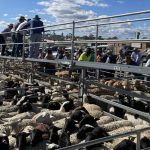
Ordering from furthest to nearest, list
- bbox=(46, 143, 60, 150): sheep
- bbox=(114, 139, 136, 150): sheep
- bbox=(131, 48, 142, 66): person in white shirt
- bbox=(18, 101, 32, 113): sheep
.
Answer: bbox=(131, 48, 142, 66): person in white shirt, bbox=(18, 101, 32, 113): sheep, bbox=(46, 143, 60, 150): sheep, bbox=(114, 139, 136, 150): sheep

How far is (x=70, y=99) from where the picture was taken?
496 inches

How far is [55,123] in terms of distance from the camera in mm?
10266

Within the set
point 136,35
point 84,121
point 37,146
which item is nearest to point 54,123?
point 84,121

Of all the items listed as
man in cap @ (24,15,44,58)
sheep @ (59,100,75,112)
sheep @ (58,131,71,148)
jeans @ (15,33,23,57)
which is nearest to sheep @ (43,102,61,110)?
sheep @ (59,100,75,112)

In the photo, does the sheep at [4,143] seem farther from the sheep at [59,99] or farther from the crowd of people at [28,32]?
the sheep at [59,99]

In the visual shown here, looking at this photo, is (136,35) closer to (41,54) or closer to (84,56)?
(84,56)

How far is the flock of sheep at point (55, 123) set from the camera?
8.23 metres

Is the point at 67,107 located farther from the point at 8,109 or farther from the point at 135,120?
the point at 135,120

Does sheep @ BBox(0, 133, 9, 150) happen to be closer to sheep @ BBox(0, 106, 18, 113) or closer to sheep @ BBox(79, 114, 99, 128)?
sheep @ BBox(79, 114, 99, 128)

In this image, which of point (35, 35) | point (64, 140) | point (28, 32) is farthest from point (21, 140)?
point (28, 32)

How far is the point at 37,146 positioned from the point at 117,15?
3119 millimetres

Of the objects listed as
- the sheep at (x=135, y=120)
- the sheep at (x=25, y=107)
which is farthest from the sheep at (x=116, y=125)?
the sheep at (x=25, y=107)

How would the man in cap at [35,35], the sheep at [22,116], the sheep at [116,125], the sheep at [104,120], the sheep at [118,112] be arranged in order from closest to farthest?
the sheep at [116,125]
the sheep at [104,120]
the sheep at [22,116]
the sheep at [118,112]
the man in cap at [35,35]

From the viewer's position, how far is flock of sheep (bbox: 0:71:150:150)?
823 cm
